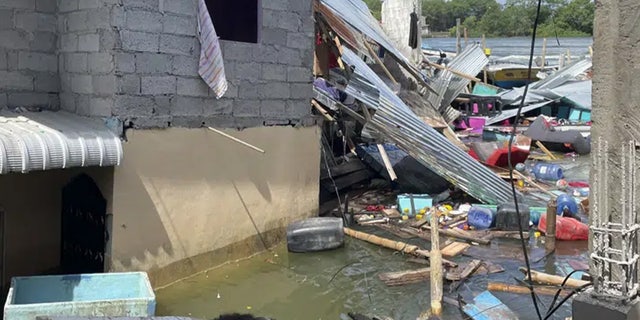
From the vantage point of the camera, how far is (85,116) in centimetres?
686

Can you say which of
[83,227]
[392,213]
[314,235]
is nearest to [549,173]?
[392,213]

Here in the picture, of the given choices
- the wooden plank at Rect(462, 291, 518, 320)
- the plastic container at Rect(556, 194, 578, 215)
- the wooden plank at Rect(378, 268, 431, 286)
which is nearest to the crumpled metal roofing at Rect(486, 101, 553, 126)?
the plastic container at Rect(556, 194, 578, 215)

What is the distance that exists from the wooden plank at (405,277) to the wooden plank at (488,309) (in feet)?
3.11

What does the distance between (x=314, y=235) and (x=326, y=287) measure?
1328mm

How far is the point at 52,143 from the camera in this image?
5.74m

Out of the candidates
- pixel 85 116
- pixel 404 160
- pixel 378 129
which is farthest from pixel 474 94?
pixel 85 116

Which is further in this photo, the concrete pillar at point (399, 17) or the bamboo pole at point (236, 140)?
the concrete pillar at point (399, 17)

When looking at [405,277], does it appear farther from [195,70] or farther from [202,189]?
[195,70]

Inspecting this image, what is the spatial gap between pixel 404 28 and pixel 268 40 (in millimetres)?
12215

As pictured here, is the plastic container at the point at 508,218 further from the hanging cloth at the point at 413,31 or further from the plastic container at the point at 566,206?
the hanging cloth at the point at 413,31

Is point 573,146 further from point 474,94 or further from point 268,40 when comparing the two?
point 268,40

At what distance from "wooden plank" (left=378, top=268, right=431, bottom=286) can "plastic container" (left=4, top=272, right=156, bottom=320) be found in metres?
2.95

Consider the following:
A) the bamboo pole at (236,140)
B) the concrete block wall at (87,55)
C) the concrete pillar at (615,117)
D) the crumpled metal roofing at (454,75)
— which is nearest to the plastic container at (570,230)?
the bamboo pole at (236,140)

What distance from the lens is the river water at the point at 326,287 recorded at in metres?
6.56
